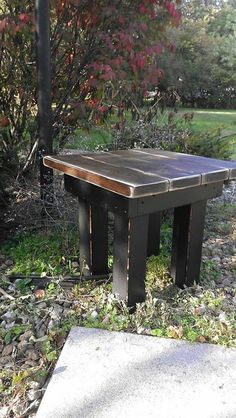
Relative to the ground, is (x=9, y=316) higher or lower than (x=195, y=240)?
lower

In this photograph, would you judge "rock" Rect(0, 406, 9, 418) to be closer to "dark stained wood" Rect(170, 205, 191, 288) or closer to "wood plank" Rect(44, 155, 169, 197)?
"wood plank" Rect(44, 155, 169, 197)

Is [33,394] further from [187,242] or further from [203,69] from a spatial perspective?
[203,69]

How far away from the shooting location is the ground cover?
158 cm

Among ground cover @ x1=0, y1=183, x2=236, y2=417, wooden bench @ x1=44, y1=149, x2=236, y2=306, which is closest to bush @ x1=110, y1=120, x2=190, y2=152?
wooden bench @ x1=44, y1=149, x2=236, y2=306

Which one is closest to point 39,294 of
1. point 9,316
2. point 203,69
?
point 9,316

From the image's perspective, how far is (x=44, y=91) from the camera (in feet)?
8.94

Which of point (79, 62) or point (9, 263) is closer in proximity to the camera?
point (9, 263)

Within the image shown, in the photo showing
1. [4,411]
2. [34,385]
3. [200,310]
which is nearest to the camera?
[4,411]

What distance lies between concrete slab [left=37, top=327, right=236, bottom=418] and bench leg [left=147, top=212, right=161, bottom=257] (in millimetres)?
902

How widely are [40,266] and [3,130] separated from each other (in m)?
1.24

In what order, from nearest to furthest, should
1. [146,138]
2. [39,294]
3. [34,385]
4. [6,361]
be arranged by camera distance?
[34,385], [6,361], [39,294], [146,138]

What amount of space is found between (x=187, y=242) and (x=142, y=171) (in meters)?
0.53

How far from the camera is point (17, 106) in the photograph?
3.26 m

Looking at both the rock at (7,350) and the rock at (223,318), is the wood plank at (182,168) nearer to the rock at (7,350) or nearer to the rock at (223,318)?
the rock at (223,318)
